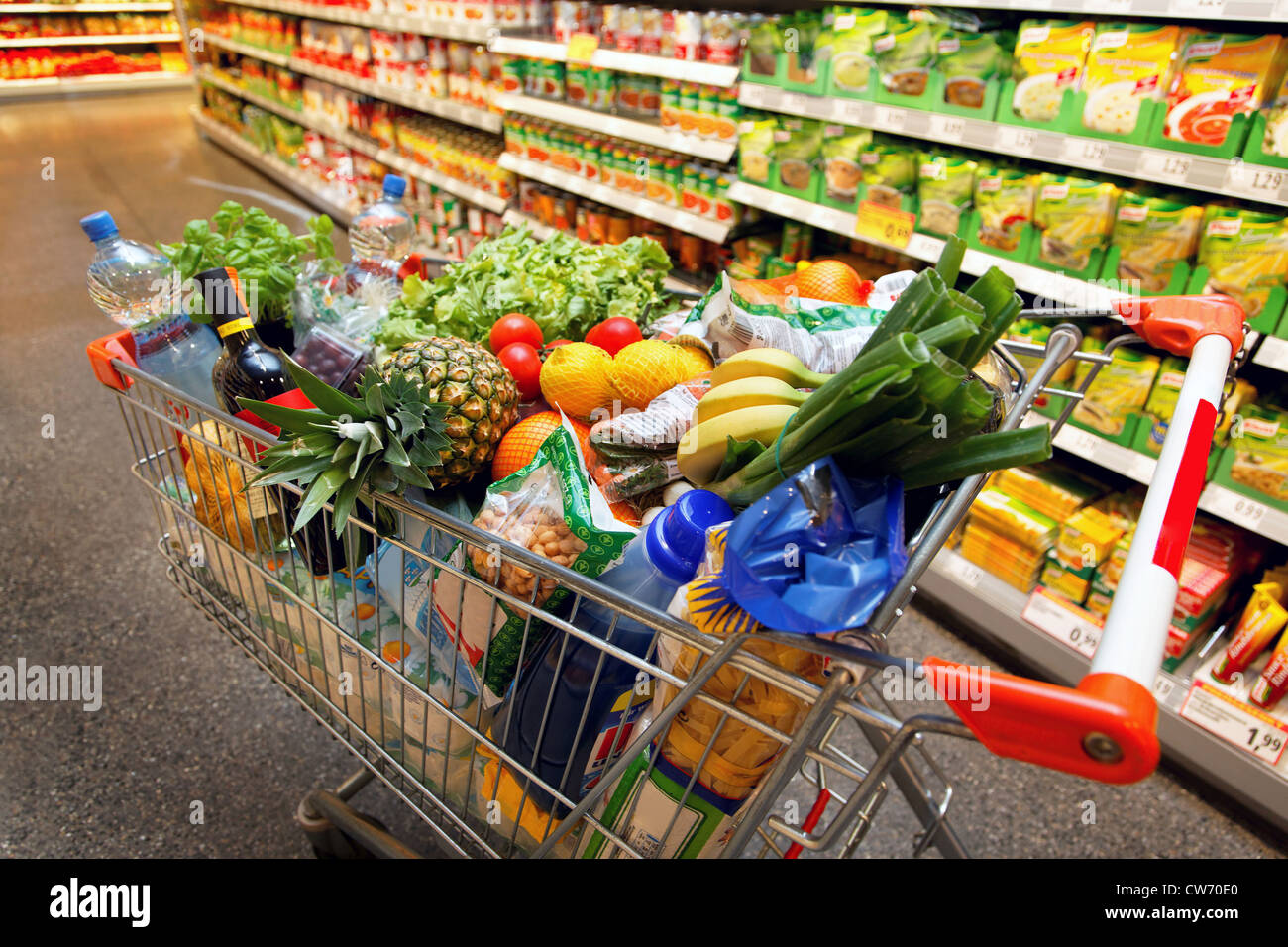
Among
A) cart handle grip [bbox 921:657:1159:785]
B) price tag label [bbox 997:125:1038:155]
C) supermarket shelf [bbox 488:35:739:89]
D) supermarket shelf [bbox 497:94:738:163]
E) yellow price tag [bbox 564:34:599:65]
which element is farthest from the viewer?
yellow price tag [bbox 564:34:599:65]

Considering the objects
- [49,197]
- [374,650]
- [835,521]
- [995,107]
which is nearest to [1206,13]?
[995,107]

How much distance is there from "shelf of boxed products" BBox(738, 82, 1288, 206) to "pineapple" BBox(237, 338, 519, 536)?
1.60m

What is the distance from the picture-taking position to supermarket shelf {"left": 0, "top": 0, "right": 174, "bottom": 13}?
9.77m

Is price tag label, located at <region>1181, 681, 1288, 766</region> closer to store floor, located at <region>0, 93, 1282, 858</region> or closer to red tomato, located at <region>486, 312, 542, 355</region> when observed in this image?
store floor, located at <region>0, 93, 1282, 858</region>

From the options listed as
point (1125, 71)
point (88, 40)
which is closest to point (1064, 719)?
point (1125, 71)

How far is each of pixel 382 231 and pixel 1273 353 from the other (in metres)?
1.93

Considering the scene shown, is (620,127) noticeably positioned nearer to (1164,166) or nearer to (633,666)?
(1164,166)

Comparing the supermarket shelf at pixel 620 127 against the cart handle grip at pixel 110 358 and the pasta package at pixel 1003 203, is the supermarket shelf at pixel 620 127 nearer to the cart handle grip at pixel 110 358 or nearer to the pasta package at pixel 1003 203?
the pasta package at pixel 1003 203

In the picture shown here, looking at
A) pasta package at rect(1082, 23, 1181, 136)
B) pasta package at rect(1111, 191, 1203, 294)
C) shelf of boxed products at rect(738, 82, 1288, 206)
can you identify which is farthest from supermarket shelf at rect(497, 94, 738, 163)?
pasta package at rect(1111, 191, 1203, 294)

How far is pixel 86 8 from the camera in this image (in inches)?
396

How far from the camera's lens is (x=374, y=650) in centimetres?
107

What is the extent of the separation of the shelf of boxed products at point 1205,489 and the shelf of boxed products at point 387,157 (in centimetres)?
312
